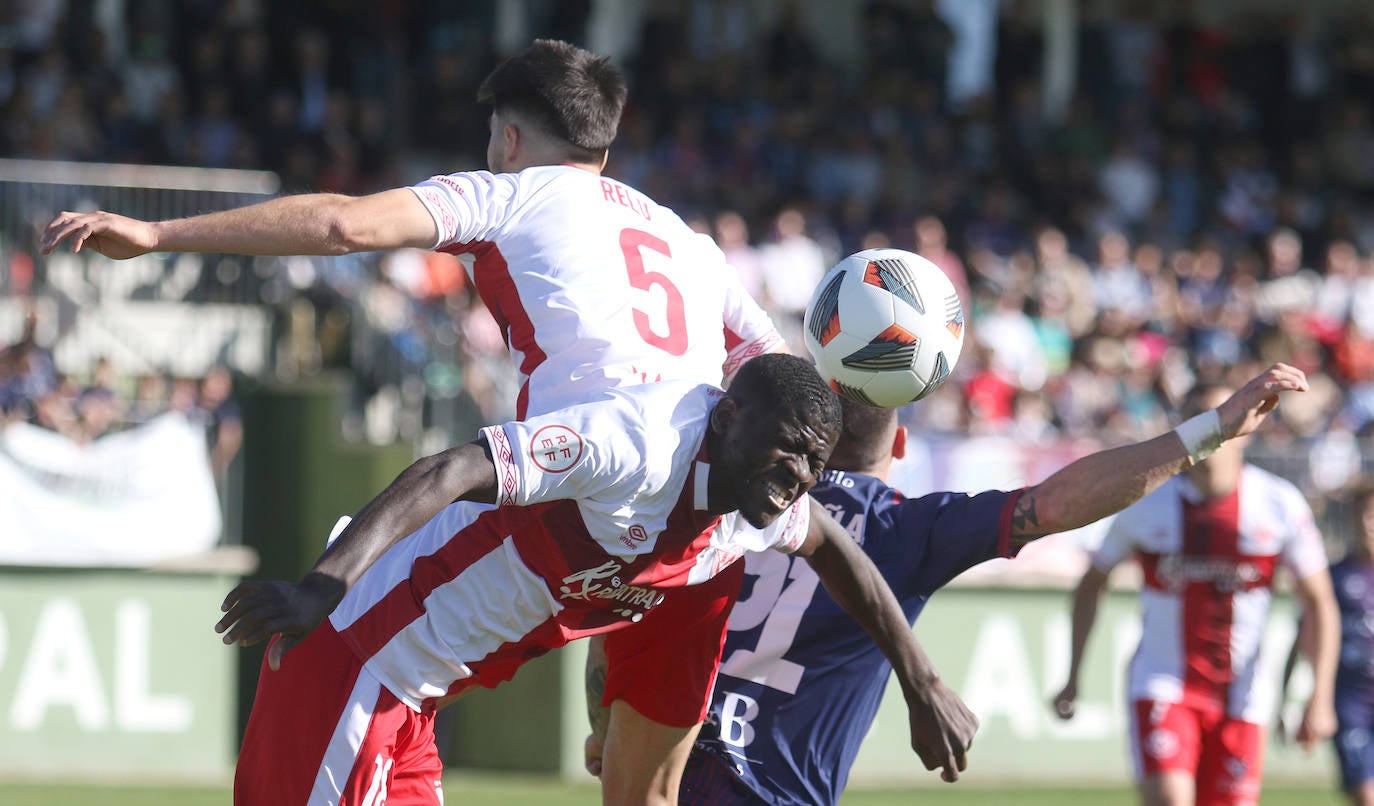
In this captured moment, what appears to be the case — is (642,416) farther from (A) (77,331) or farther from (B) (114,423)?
(A) (77,331)

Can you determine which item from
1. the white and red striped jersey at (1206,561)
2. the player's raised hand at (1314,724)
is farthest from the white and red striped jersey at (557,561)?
the player's raised hand at (1314,724)

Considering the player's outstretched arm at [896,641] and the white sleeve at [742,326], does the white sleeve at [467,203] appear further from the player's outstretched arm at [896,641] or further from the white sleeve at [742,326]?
the player's outstretched arm at [896,641]

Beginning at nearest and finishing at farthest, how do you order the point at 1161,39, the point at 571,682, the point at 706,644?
the point at 706,644 → the point at 571,682 → the point at 1161,39

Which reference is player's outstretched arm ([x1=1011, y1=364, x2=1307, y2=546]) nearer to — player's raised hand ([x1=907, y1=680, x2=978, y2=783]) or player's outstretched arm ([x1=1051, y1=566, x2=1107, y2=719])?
player's raised hand ([x1=907, y1=680, x2=978, y2=783])

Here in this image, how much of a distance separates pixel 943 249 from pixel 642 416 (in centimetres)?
1291

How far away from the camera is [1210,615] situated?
7895mm

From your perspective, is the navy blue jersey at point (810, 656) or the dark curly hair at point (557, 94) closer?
the dark curly hair at point (557, 94)

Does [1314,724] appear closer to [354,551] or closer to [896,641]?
[896,641]

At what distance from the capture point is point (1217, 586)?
7.95 meters

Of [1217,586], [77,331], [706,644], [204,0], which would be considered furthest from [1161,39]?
[706,644]

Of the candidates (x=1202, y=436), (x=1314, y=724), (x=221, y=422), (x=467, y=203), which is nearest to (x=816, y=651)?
(x=1202, y=436)

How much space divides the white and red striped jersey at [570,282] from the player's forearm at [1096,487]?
941 millimetres

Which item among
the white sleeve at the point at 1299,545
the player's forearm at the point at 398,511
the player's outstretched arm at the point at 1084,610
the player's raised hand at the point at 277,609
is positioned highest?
the player's forearm at the point at 398,511

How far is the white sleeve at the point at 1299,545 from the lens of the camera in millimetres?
7969
